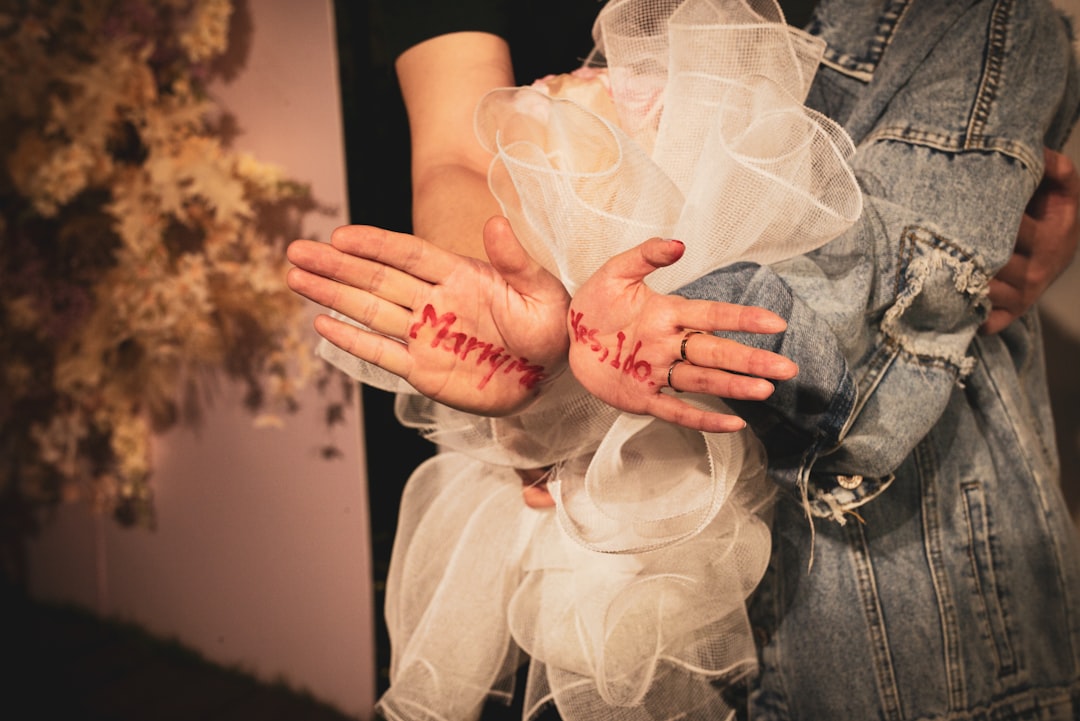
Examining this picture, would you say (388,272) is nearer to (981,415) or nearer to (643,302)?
(643,302)

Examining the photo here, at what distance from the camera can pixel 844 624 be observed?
0.56 m

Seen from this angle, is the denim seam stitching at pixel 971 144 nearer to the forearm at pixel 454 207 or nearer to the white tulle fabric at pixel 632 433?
the white tulle fabric at pixel 632 433

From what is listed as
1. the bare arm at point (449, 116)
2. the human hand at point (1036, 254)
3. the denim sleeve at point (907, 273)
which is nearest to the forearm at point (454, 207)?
the bare arm at point (449, 116)

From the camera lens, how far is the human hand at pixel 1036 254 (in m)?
0.61

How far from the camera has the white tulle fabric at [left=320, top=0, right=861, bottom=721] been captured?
47 centimetres

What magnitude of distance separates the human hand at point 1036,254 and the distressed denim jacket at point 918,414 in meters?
0.03

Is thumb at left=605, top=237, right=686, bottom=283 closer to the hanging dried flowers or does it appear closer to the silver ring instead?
the silver ring

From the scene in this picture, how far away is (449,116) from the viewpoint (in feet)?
2.32

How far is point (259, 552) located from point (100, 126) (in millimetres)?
855

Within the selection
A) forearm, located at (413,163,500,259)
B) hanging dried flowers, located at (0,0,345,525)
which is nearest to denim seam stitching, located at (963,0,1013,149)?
forearm, located at (413,163,500,259)

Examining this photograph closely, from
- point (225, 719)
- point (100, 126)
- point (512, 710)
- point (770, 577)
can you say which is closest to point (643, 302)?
point (770, 577)

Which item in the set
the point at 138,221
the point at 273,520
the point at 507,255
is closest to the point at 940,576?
the point at 507,255

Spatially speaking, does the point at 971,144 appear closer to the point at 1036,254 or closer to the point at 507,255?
the point at 1036,254

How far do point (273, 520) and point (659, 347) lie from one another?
3.89ft
